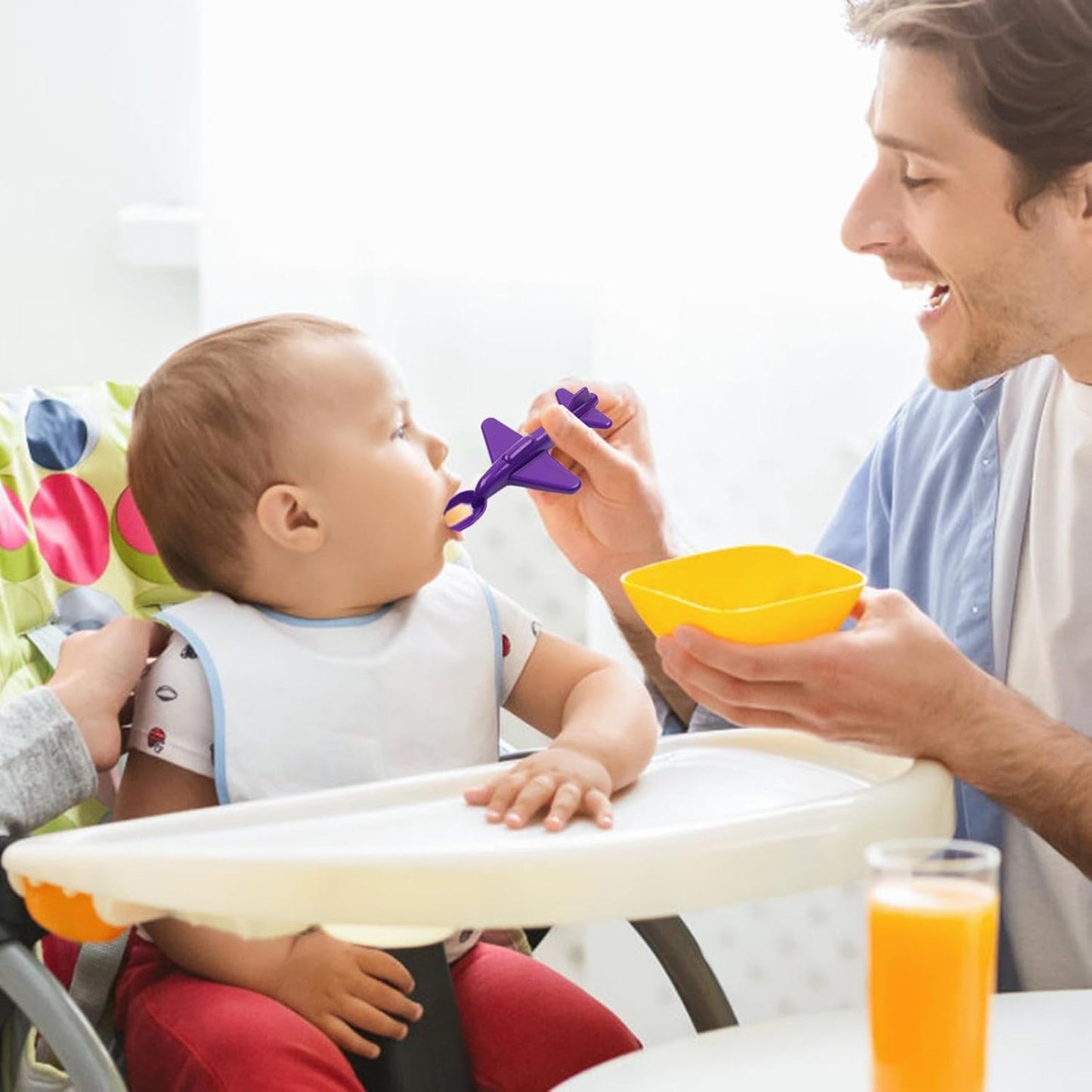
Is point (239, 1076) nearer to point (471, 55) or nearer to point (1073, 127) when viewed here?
point (1073, 127)

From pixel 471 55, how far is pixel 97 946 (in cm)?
116

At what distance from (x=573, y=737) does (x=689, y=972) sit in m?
0.28

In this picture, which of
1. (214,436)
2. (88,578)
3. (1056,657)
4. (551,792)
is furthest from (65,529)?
Answer: (1056,657)

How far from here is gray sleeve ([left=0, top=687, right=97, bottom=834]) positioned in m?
1.13

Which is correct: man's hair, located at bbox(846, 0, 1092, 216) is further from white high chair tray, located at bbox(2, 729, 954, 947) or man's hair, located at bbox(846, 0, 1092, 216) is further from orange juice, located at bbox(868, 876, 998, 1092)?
orange juice, located at bbox(868, 876, 998, 1092)

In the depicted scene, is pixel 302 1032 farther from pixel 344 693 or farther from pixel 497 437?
pixel 497 437

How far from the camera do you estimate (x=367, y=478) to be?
1.35 m

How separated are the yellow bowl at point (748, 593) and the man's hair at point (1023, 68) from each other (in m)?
0.45

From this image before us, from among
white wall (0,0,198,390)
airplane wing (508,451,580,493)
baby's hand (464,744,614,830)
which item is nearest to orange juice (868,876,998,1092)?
baby's hand (464,744,614,830)

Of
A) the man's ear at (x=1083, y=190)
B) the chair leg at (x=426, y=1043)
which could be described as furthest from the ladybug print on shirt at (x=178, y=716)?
the man's ear at (x=1083, y=190)

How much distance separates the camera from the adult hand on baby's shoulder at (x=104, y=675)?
1236 millimetres

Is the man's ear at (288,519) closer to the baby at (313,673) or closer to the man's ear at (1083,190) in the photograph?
the baby at (313,673)

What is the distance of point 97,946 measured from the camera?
1.33 m

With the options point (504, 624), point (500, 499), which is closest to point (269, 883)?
point (504, 624)
